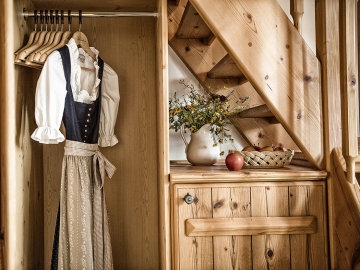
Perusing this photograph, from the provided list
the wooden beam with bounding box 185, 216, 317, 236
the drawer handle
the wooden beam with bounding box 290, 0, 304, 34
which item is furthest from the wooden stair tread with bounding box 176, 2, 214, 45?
the wooden beam with bounding box 185, 216, 317, 236

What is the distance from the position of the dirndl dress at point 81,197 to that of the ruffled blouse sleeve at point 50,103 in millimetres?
66

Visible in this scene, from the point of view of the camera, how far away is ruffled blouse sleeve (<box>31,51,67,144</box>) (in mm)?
1983

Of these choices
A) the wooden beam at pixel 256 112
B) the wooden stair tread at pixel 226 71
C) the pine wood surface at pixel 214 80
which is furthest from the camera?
the pine wood surface at pixel 214 80

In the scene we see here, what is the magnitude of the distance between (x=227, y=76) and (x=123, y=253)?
1500 mm

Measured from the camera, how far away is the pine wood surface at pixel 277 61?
6.21 ft

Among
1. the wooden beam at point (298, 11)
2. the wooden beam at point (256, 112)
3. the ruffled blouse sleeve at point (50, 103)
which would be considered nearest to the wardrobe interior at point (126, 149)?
the ruffled blouse sleeve at point (50, 103)

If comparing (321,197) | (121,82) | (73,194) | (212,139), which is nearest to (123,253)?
(73,194)

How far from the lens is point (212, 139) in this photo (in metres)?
2.28

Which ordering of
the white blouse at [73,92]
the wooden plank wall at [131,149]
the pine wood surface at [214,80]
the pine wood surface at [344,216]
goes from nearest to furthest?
the pine wood surface at [344,216] < the white blouse at [73,92] < the wooden plank wall at [131,149] < the pine wood surface at [214,80]

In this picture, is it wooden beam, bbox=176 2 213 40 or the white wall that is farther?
the white wall

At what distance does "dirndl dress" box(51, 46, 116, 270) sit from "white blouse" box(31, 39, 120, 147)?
45 millimetres

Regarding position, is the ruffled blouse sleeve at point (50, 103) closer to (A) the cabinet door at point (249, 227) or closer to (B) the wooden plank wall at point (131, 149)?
(B) the wooden plank wall at point (131, 149)

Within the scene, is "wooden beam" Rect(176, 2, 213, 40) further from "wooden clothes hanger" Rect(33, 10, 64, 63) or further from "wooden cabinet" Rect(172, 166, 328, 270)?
"wooden cabinet" Rect(172, 166, 328, 270)

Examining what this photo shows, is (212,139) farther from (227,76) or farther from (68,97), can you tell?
(68,97)
